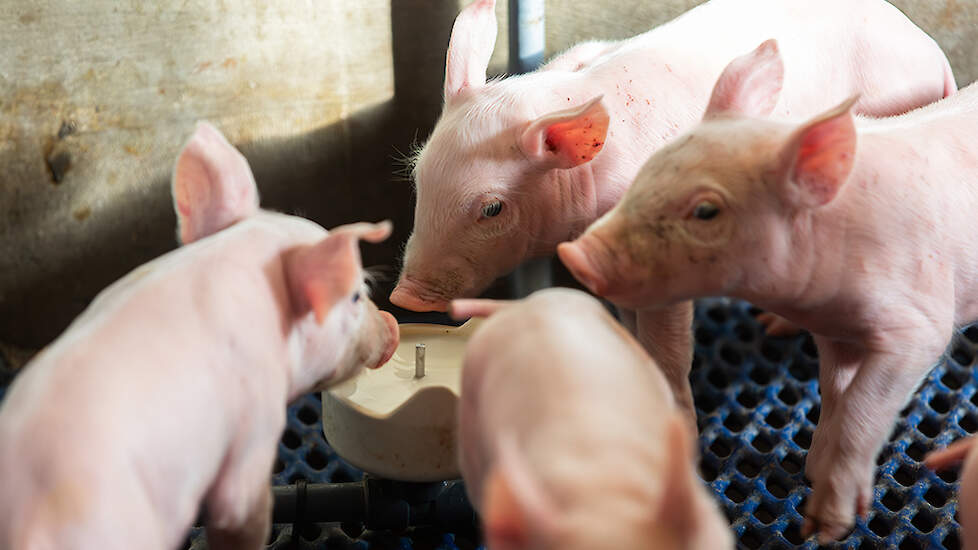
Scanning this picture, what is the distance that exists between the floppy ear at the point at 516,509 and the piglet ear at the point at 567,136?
3.08 feet

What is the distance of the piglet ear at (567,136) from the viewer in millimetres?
1798

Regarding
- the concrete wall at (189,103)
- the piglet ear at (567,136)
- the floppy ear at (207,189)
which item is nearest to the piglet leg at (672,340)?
the piglet ear at (567,136)

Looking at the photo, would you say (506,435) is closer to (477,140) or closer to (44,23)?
(477,140)

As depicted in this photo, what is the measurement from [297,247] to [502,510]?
26.3 inches

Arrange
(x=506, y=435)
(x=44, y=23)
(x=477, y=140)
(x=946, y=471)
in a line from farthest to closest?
(x=44, y=23) < (x=946, y=471) < (x=477, y=140) < (x=506, y=435)

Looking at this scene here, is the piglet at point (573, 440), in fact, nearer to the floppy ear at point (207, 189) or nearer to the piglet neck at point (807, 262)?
the piglet neck at point (807, 262)

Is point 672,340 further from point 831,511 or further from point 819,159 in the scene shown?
point 819,159

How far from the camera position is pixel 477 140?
6.34 feet

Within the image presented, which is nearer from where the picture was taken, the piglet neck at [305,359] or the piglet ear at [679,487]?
the piglet ear at [679,487]

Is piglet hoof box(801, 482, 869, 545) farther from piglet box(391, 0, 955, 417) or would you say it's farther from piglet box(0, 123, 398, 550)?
piglet box(0, 123, 398, 550)

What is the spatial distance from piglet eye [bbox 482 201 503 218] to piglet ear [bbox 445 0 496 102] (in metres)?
0.28

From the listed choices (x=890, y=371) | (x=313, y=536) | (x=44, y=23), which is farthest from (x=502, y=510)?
(x=44, y=23)

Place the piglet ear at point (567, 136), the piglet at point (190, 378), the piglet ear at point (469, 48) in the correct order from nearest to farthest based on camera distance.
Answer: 1. the piglet at point (190, 378)
2. the piglet ear at point (567, 136)
3. the piglet ear at point (469, 48)

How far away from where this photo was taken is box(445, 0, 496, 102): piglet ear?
2066mm
